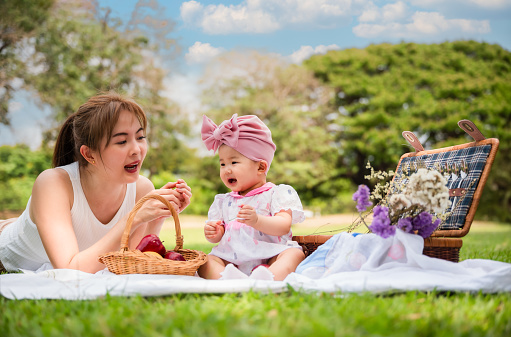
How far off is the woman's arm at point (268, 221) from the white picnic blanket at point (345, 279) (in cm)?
31

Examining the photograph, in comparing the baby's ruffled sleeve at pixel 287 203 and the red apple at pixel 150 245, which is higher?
the baby's ruffled sleeve at pixel 287 203

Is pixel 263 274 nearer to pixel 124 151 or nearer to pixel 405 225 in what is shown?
pixel 405 225

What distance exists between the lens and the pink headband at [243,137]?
3.42m

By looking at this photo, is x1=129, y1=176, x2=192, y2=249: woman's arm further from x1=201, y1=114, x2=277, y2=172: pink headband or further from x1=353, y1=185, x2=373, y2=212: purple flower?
x1=353, y1=185, x2=373, y2=212: purple flower

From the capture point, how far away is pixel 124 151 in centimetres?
316

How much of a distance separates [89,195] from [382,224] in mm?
2136

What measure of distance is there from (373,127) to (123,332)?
764 inches

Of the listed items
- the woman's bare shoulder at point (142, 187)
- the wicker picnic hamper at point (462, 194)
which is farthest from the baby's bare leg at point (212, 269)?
the woman's bare shoulder at point (142, 187)

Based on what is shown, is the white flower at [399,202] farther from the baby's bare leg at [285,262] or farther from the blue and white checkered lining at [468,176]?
the baby's bare leg at [285,262]

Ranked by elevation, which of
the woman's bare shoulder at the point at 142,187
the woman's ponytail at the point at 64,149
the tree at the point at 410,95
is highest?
the tree at the point at 410,95

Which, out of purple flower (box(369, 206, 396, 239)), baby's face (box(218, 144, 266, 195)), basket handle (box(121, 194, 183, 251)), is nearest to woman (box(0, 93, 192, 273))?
basket handle (box(121, 194, 183, 251))

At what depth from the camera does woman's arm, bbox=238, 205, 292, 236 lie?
294 cm

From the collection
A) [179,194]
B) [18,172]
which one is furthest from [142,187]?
[18,172]

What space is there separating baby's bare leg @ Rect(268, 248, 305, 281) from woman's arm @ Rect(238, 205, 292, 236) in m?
0.15
